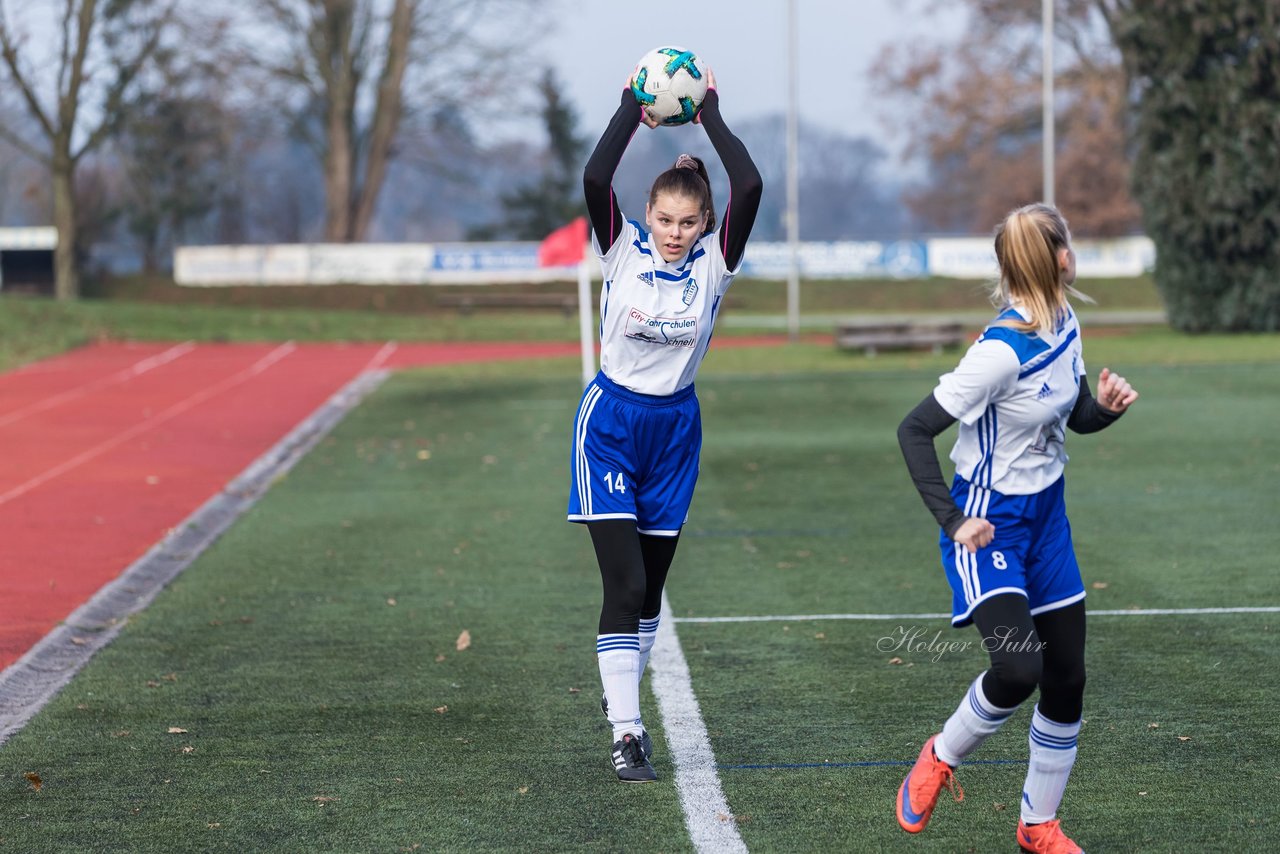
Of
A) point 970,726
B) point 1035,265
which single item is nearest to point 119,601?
point 970,726

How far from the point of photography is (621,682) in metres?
5.27

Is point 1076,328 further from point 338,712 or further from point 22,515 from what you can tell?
point 22,515

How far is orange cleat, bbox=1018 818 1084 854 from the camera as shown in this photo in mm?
4324

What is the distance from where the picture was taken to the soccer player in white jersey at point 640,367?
5125 mm

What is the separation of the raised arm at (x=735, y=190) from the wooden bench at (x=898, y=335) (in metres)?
21.6

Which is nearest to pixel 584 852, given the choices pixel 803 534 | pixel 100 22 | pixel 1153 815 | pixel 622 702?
pixel 622 702

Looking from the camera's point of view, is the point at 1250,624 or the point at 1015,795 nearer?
the point at 1015,795

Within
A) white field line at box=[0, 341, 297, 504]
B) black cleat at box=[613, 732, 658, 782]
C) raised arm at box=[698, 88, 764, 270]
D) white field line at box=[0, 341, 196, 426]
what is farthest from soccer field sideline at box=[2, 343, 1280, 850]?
white field line at box=[0, 341, 196, 426]

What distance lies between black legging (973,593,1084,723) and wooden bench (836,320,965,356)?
73.7 feet

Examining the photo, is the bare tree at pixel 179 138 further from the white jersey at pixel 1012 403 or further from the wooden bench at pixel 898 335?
the white jersey at pixel 1012 403

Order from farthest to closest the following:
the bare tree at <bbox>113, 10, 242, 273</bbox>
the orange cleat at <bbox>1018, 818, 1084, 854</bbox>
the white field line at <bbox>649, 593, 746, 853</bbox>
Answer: the bare tree at <bbox>113, 10, 242, 273</bbox> → the white field line at <bbox>649, 593, 746, 853</bbox> → the orange cleat at <bbox>1018, 818, 1084, 854</bbox>

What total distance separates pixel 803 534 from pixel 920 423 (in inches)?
250

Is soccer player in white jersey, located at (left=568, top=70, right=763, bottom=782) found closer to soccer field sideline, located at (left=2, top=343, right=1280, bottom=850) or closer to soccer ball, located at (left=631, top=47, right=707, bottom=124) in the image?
soccer ball, located at (left=631, top=47, right=707, bottom=124)

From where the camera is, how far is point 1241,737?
18.4ft
